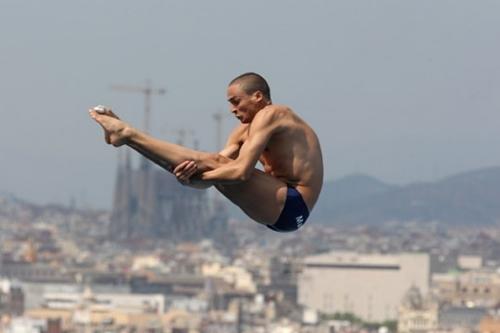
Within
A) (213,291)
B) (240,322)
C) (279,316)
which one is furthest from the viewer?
(213,291)

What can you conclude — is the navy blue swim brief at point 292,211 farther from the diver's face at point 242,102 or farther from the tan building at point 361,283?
the tan building at point 361,283

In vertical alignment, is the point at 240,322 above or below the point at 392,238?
below

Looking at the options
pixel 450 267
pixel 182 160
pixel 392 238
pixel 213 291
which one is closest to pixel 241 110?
pixel 182 160

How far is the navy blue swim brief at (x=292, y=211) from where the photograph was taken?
927cm

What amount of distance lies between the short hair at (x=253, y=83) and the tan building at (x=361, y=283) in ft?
336

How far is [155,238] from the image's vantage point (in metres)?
173

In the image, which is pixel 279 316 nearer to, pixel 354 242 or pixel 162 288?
pixel 162 288

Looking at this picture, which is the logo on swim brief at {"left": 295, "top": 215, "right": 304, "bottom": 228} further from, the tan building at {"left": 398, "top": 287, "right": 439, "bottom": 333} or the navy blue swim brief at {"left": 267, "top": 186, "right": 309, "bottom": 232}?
the tan building at {"left": 398, "top": 287, "right": 439, "bottom": 333}

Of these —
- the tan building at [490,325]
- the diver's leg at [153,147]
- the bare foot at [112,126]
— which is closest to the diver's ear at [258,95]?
the diver's leg at [153,147]

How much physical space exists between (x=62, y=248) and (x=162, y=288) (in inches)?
1485

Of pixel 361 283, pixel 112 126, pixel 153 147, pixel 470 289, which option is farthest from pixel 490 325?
pixel 153 147

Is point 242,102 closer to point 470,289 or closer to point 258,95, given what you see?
point 258,95

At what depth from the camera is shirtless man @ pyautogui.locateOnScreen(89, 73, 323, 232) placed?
9.05 meters

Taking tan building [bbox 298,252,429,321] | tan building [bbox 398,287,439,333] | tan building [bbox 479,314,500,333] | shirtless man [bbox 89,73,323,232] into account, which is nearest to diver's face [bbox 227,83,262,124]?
shirtless man [bbox 89,73,323,232]
